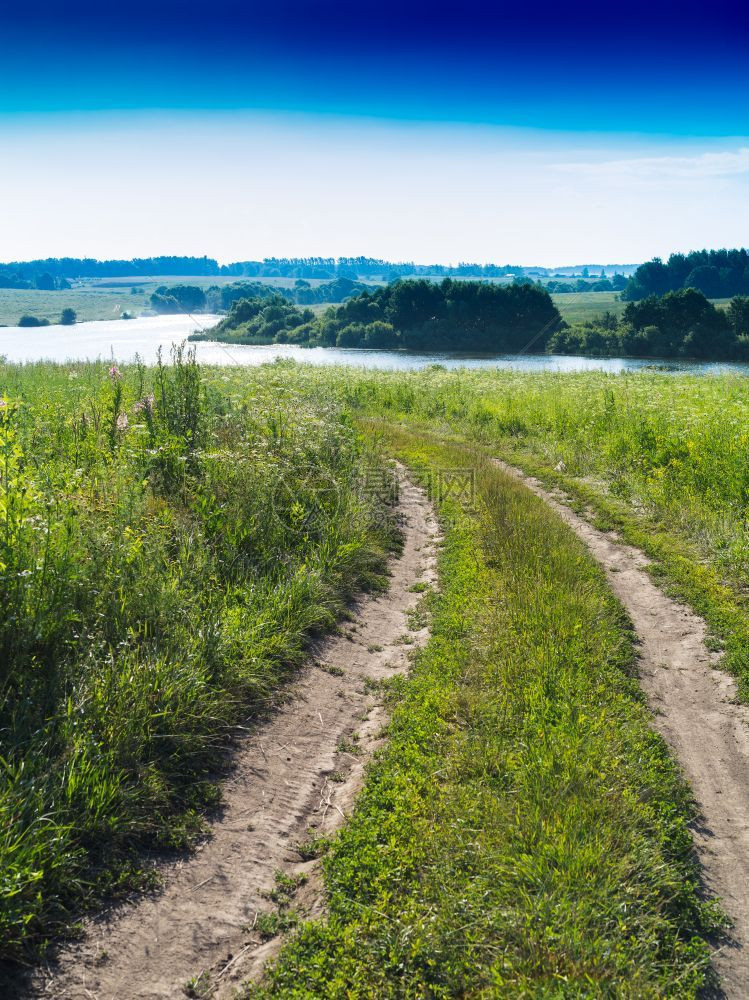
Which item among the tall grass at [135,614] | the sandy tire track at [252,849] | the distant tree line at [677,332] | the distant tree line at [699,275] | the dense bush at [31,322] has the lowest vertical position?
the sandy tire track at [252,849]

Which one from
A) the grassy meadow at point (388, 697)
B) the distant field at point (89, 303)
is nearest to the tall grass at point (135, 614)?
the grassy meadow at point (388, 697)

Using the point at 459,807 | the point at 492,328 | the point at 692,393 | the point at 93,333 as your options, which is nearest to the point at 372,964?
the point at 459,807

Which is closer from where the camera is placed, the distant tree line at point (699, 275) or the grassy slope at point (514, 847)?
the grassy slope at point (514, 847)

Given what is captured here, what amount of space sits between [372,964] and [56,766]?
212 centimetres

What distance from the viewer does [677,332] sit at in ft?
243

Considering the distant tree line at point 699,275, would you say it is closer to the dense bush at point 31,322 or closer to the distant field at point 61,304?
the distant field at point 61,304

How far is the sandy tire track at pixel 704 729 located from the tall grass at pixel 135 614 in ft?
10.2

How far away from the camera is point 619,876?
3441 mm

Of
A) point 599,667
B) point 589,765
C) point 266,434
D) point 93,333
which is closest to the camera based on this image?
point 589,765

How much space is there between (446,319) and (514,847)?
89574 mm

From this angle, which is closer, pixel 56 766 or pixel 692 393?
pixel 56 766

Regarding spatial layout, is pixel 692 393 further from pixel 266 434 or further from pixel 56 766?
pixel 56 766

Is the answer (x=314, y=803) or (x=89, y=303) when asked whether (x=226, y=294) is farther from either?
(x=314, y=803)

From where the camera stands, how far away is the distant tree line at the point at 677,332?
72.1 m
